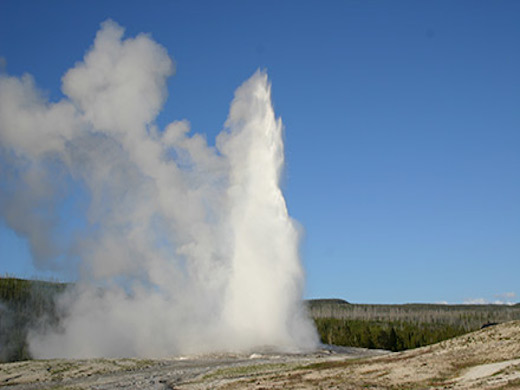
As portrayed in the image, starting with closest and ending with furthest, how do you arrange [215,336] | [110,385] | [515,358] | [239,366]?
1. [515,358]
2. [110,385]
3. [239,366]
4. [215,336]

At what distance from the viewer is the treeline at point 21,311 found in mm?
82562

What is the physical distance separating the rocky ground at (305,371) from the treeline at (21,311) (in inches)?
1379

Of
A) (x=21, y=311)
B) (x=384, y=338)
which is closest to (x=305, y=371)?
(x=384, y=338)

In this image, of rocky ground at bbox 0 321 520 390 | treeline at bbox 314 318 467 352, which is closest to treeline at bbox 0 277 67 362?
rocky ground at bbox 0 321 520 390

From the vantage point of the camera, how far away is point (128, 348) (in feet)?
202

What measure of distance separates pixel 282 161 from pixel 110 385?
33.1m

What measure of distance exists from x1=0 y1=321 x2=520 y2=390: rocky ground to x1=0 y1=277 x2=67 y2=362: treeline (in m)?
35.0

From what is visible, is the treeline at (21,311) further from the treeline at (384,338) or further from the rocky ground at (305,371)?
the treeline at (384,338)

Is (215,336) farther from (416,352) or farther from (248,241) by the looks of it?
(416,352)

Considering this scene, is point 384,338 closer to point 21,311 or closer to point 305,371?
point 305,371

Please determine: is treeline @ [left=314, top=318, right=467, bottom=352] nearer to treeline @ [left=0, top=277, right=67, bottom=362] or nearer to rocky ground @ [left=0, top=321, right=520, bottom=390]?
rocky ground @ [left=0, top=321, right=520, bottom=390]

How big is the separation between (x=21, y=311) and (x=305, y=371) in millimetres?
78463

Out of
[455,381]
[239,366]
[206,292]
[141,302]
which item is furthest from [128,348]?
[455,381]

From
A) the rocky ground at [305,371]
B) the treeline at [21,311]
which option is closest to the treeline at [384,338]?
the rocky ground at [305,371]
